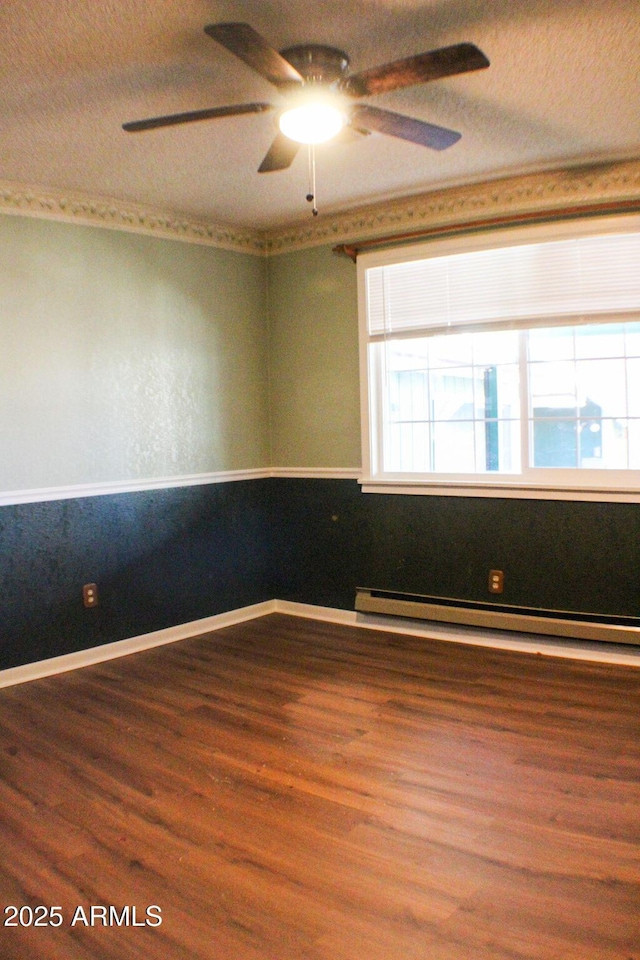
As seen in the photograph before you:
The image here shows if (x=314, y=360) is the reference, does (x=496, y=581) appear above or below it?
below

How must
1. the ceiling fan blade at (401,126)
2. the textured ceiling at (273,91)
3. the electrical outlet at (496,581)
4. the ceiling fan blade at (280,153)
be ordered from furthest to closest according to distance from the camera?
the electrical outlet at (496,581)
the ceiling fan blade at (280,153)
the ceiling fan blade at (401,126)
the textured ceiling at (273,91)

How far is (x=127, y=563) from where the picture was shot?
4500mm

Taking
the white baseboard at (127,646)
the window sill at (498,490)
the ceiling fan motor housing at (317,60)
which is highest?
the ceiling fan motor housing at (317,60)

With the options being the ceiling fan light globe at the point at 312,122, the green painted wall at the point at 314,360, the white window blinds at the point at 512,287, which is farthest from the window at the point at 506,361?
the ceiling fan light globe at the point at 312,122

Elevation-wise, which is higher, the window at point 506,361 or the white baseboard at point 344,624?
the window at point 506,361

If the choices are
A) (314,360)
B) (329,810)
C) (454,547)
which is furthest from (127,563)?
(329,810)

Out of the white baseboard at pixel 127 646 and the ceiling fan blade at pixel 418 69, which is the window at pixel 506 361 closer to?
the white baseboard at pixel 127 646

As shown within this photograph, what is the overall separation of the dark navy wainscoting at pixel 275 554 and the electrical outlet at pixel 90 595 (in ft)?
0.10

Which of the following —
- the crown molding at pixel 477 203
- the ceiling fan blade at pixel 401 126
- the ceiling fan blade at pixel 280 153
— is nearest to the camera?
the ceiling fan blade at pixel 401 126

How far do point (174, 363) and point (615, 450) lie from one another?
2.61 meters

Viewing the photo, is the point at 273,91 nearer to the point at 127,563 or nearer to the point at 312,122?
the point at 312,122

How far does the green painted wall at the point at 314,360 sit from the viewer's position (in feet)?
16.2

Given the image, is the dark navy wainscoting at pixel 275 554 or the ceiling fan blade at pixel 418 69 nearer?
the ceiling fan blade at pixel 418 69

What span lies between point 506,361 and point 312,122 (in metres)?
2.18
